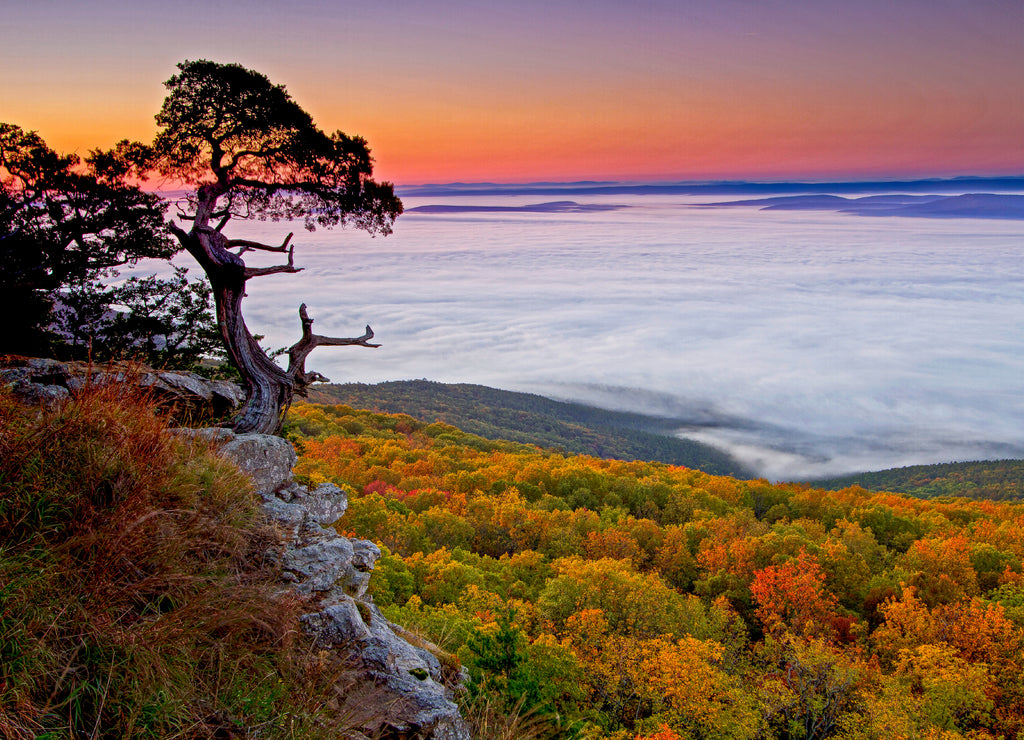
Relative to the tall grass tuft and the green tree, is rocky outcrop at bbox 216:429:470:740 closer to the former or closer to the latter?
the tall grass tuft

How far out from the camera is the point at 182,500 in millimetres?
5926

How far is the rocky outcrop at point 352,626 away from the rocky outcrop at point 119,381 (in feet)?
5.05

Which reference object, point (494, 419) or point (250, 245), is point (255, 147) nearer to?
point (250, 245)

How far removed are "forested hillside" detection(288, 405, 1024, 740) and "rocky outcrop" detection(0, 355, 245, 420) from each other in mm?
2743

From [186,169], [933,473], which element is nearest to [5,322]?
[186,169]

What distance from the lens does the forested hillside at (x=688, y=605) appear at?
640 inches

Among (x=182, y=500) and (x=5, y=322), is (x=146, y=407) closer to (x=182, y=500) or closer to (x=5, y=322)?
(x=182, y=500)

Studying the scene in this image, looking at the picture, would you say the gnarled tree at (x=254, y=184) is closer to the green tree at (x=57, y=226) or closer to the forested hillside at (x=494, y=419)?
the green tree at (x=57, y=226)

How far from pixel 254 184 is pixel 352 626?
1106 cm

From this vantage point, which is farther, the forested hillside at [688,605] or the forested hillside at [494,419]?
the forested hillside at [494,419]

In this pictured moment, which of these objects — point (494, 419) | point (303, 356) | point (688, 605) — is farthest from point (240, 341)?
point (494, 419)

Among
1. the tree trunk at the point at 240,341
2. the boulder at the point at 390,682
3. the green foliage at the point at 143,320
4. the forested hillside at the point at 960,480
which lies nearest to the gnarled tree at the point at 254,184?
the tree trunk at the point at 240,341

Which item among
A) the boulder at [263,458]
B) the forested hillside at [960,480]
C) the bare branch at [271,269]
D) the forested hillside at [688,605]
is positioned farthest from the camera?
the forested hillside at [960,480]

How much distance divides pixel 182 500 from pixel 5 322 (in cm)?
1297
